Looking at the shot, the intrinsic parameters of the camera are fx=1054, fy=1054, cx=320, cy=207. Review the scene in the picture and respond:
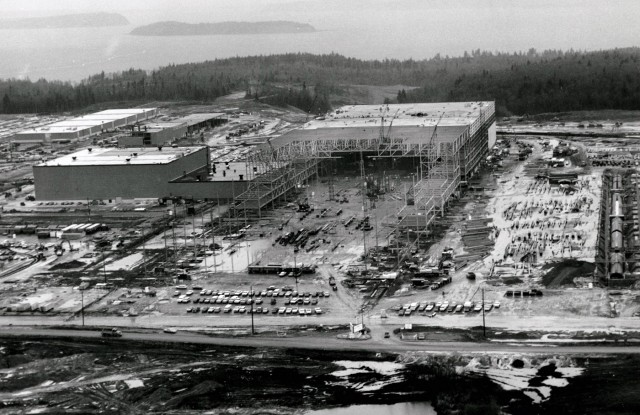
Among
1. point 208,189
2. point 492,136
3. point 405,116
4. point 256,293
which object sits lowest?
point 256,293

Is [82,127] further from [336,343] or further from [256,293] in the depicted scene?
[336,343]

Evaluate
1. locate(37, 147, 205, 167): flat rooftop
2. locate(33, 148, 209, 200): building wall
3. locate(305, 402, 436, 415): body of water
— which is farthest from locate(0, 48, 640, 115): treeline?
locate(305, 402, 436, 415): body of water

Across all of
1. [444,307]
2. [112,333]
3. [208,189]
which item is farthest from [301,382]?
[208,189]

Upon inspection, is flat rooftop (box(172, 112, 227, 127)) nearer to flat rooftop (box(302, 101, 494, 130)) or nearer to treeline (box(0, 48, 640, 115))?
treeline (box(0, 48, 640, 115))

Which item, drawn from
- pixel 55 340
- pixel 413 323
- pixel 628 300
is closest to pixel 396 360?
pixel 413 323

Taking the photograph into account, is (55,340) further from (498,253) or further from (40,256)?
(498,253)
